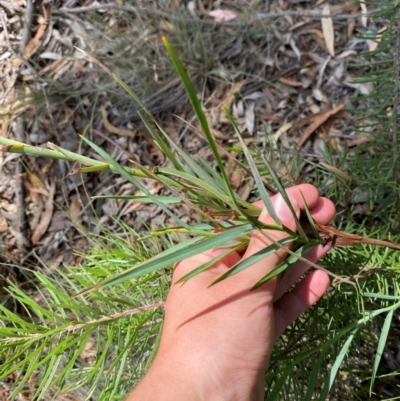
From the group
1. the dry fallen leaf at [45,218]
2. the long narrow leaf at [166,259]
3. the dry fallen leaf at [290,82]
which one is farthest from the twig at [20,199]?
the long narrow leaf at [166,259]

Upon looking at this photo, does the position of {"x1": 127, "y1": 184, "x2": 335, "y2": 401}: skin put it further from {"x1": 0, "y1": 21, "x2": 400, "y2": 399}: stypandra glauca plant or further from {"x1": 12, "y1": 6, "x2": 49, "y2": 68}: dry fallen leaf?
{"x1": 12, "y1": 6, "x2": 49, "y2": 68}: dry fallen leaf

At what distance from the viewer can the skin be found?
590mm

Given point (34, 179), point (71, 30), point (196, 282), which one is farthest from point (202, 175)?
point (71, 30)

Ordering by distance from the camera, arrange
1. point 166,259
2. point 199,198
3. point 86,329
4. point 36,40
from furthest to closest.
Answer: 1. point 36,40
2. point 86,329
3. point 199,198
4. point 166,259

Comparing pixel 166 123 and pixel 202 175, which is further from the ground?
pixel 202 175

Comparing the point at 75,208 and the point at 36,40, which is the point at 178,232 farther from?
the point at 36,40

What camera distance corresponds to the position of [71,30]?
5.18ft

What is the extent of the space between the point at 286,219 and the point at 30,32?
1379 millimetres

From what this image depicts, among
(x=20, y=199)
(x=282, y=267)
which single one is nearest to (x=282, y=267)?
(x=282, y=267)

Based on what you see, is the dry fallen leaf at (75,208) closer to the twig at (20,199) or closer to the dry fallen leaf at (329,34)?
the twig at (20,199)

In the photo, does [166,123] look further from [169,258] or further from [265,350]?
[169,258]

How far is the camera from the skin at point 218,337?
590mm

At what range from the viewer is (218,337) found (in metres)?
0.60

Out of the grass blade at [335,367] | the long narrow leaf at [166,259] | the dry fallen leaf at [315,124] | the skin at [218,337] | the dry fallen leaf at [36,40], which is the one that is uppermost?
the long narrow leaf at [166,259]
